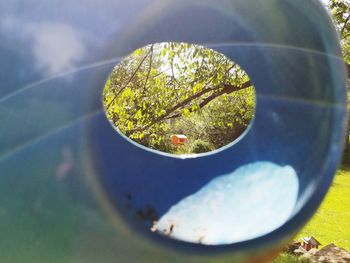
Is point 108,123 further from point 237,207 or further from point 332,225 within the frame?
point 332,225

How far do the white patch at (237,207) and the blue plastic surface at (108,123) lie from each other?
2 centimetres

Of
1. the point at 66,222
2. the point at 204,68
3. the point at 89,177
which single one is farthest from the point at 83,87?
the point at 204,68

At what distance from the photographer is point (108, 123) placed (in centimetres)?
149

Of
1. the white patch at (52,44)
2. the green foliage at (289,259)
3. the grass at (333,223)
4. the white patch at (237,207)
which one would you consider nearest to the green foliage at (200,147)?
the grass at (333,223)

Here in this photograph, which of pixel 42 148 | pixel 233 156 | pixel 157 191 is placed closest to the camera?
pixel 42 148

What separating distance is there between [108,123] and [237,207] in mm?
510

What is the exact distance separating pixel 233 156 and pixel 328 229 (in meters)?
8.24

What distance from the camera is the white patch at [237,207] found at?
1492 mm

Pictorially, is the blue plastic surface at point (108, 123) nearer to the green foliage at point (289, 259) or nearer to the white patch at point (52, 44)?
the white patch at point (52, 44)

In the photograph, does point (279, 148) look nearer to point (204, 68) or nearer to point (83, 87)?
point (83, 87)

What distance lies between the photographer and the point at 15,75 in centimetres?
134

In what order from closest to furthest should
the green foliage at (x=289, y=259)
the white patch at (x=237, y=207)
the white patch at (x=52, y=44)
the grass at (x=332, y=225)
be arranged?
the white patch at (x=52, y=44), the white patch at (x=237, y=207), the green foliage at (x=289, y=259), the grass at (x=332, y=225)

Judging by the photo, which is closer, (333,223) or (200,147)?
(333,223)

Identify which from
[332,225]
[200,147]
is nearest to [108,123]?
[332,225]
